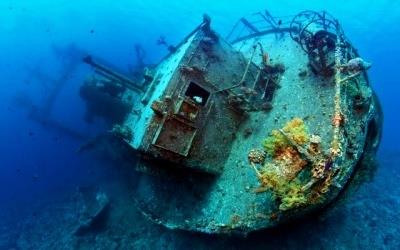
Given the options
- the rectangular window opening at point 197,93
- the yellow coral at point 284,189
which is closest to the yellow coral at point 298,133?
the yellow coral at point 284,189

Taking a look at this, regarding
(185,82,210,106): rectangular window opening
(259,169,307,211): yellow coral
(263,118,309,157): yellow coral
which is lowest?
(259,169,307,211): yellow coral

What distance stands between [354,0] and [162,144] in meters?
44.3

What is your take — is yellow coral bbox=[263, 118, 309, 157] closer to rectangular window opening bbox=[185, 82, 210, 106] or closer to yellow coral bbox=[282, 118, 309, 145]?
yellow coral bbox=[282, 118, 309, 145]

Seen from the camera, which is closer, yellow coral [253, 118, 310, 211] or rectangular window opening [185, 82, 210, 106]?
yellow coral [253, 118, 310, 211]

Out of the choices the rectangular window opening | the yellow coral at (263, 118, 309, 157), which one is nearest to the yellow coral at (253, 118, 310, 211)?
the yellow coral at (263, 118, 309, 157)

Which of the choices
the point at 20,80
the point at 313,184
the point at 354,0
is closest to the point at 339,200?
the point at 313,184

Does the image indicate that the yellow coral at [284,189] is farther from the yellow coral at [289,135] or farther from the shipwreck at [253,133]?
the yellow coral at [289,135]

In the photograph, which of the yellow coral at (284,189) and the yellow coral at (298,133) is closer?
the yellow coral at (284,189)

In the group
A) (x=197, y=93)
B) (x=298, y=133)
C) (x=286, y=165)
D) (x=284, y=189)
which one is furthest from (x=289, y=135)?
(x=197, y=93)

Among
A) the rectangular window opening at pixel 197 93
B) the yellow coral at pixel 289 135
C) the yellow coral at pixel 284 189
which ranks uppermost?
the rectangular window opening at pixel 197 93

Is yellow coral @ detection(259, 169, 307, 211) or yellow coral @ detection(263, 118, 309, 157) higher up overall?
yellow coral @ detection(263, 118, 309, 157)

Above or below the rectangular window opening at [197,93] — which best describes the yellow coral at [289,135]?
below

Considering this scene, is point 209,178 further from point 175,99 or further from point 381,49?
point 381,49

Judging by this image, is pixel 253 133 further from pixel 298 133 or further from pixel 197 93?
pixel 298 133
